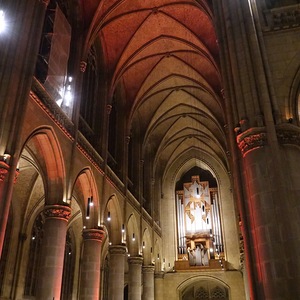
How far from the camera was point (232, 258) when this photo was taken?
26562mm

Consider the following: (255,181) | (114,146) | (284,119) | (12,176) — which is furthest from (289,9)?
(114,146)

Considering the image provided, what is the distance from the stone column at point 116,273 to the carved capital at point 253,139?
1076cm

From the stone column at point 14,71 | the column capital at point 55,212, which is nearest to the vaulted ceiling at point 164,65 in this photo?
the stone column at point 14,71

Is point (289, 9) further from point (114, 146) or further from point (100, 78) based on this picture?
point (114, 146)

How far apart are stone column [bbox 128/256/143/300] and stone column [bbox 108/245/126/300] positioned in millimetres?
3661

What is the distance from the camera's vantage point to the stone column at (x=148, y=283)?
2336cm

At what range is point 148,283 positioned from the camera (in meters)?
23.9

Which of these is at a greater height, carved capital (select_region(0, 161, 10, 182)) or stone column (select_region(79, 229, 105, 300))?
carved capital (select_region(0, 161, 10, 182))

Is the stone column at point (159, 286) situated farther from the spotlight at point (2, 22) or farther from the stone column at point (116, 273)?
the spotlight at point (2, 22)

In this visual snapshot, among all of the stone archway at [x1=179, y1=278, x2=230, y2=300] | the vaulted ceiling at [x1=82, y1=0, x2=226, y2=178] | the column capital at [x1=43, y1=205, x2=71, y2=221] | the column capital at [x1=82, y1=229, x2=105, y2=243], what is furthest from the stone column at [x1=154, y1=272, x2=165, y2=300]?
the column capital at [x1=43, y1=205, x2=71, y2=221]

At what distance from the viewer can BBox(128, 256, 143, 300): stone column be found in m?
20.1

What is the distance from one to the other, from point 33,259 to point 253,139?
1394cm

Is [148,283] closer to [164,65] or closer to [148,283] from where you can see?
[148,283]

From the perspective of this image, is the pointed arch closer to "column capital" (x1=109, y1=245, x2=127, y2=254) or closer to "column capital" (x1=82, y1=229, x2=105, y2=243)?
"column capital" (x1=82, y1=229, x2=105, y2=243)
